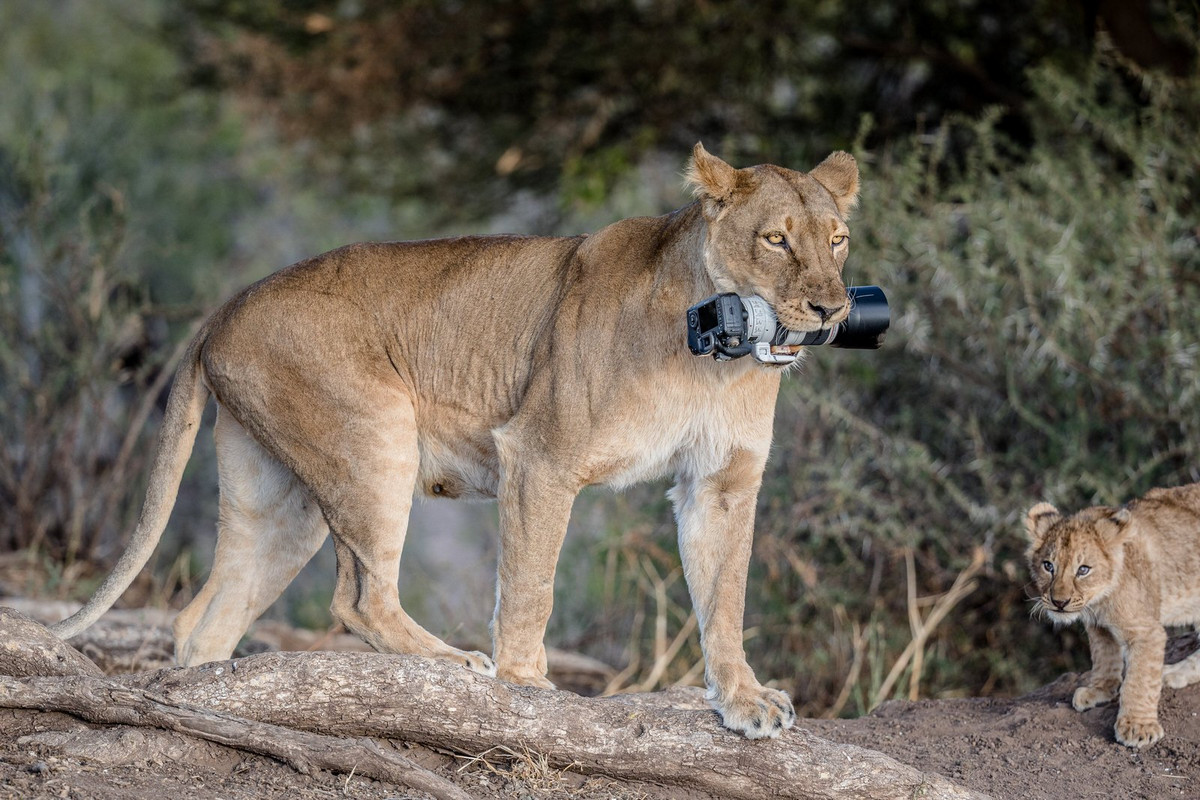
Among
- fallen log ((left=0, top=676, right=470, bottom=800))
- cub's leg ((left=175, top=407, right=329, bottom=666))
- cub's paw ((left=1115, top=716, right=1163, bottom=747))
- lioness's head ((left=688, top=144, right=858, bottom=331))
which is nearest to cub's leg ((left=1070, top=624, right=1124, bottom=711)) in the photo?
cub's paw ((left=1115, top=716, right=1163, bottom=747))

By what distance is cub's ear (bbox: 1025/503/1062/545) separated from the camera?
4719mm

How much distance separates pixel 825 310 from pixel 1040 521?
4.44 ft

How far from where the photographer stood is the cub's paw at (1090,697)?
15.2 ft

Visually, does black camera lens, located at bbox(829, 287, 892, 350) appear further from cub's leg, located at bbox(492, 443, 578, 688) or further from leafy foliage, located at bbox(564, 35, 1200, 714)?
leafy foliage, located at bbox(564, 35, 1200, 714)

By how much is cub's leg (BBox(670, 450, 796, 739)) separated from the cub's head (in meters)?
1.02

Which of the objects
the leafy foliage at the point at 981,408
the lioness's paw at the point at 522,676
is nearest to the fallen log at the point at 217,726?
the lioness's paw at the point at 522,676

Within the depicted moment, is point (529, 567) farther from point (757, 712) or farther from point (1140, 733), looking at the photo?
point (1140, 733)

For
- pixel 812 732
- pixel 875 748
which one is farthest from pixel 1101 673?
pixel 812 732

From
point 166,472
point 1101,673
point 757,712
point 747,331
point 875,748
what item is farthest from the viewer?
point 166,472

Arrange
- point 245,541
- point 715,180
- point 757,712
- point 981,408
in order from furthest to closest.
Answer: point 981,408 → point 245,541 → point 715,180 → point 757,712

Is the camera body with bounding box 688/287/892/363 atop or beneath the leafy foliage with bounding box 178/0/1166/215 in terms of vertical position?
beneath

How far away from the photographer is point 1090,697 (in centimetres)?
464

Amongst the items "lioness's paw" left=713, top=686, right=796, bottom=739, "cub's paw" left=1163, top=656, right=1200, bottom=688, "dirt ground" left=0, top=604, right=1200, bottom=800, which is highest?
"cub's paw" left=1163, top=656, right=1200, bottom=688

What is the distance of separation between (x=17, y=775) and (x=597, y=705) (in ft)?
5.01
